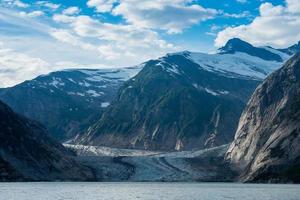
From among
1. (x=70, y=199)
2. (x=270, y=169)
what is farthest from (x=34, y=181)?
(x=70, y=199)

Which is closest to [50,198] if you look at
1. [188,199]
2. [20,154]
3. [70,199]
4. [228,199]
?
[70,199]

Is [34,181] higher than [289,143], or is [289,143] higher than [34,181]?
[289,143]

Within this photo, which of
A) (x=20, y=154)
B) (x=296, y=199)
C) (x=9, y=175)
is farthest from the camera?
(x=20, y=154)

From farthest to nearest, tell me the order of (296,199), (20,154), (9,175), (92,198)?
1. (20,154)
2. (9,175)
3. (92,198)
4. (296,199)

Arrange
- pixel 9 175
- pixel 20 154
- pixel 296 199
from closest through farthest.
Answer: pixel 296 199 < pixel 9 175 < pixel 20 154

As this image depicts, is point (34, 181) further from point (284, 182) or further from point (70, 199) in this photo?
point (70, 199)

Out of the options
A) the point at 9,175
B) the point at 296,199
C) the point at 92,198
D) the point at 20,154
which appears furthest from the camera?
the point at 20,154

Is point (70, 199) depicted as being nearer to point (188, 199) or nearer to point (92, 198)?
point (92, 198)

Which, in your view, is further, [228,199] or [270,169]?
[270,169]

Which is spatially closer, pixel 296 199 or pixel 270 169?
pixel 296 199
